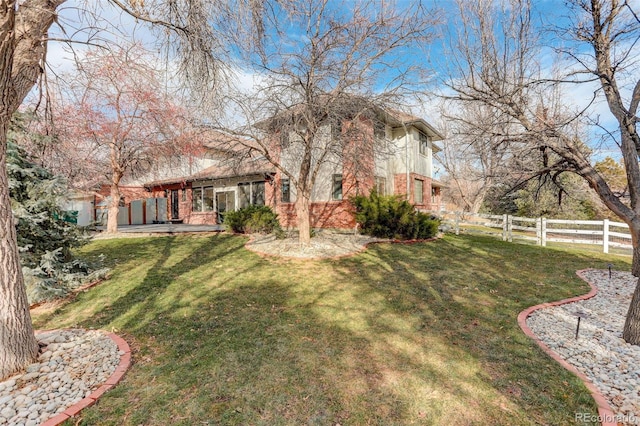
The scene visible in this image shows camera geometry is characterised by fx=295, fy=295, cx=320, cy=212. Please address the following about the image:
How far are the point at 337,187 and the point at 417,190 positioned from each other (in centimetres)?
567

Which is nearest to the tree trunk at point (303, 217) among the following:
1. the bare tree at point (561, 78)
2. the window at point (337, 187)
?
the window at point (337, 187)

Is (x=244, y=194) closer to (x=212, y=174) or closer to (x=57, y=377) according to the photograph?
(x=212, y=174)

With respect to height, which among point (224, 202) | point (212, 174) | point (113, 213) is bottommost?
point (113, 213)

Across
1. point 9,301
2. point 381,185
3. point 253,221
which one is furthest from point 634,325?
point 381,185

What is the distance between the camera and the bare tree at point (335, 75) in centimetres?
816

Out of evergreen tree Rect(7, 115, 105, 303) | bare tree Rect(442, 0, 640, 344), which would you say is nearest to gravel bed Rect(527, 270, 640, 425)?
bare tree Rect(442, 0, 640, 344)

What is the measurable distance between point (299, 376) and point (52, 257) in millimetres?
5371

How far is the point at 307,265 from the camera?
8031mm

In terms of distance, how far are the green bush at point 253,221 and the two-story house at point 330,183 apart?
6.03ft

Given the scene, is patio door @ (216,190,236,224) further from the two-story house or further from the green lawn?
the green lawn

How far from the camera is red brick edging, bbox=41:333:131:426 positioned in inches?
99.6

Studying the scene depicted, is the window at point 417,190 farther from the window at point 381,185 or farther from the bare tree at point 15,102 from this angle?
the bare tree at point 15,102

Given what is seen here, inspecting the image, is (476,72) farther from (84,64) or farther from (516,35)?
(84,64)

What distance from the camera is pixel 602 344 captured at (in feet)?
13.1
